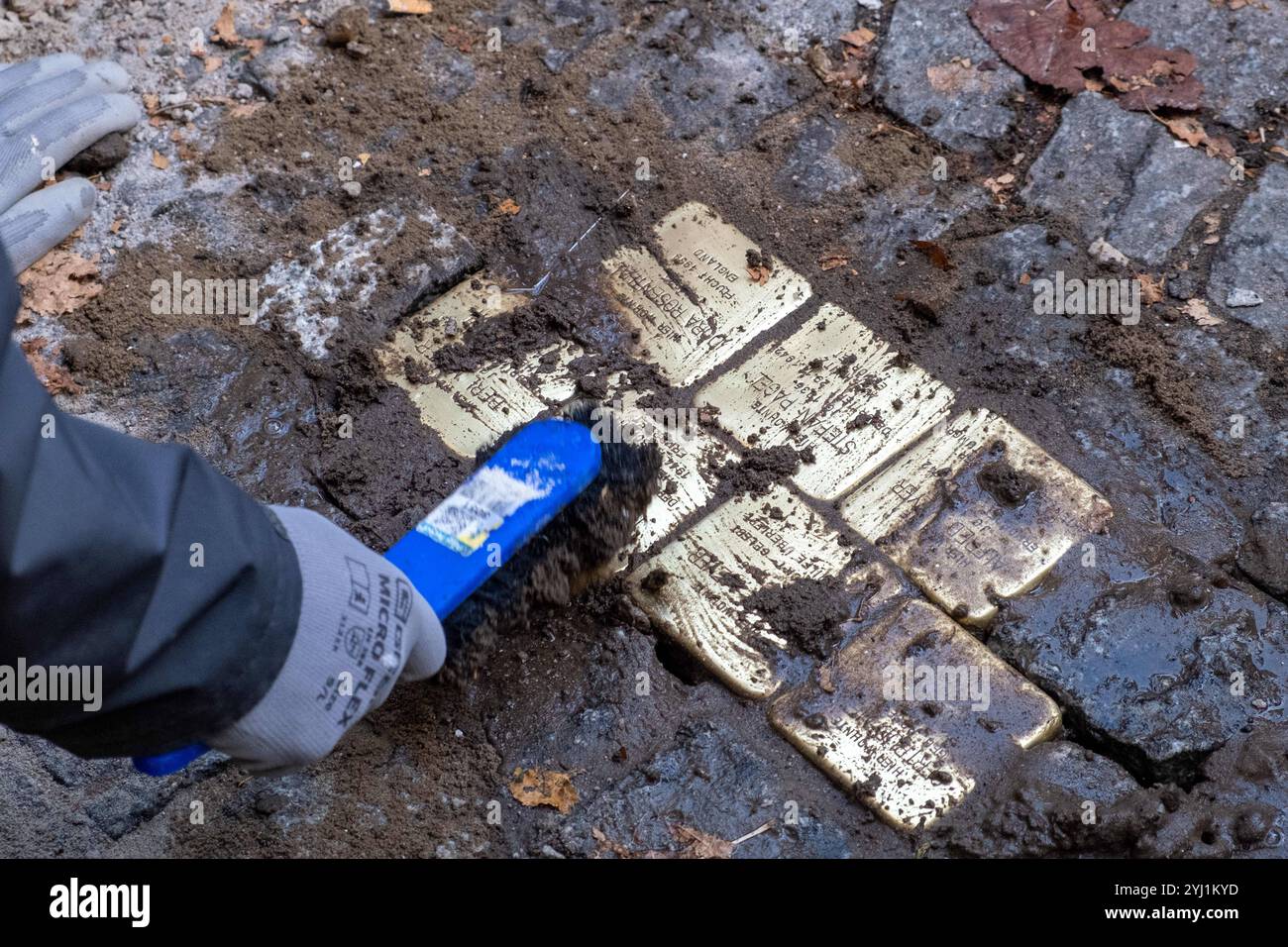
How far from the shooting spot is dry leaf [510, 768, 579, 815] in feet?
7.54

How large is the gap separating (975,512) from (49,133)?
8.14ft

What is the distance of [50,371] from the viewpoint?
2863 mm

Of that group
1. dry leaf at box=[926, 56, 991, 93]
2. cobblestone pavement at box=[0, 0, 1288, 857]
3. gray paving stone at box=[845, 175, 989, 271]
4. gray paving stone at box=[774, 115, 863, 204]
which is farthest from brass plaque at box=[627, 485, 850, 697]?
dry leaf at box=[926, 56, 991, 93]

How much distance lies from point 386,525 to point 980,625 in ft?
4.09

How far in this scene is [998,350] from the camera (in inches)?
111

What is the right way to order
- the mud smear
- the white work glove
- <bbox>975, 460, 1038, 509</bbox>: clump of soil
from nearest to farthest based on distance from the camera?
the white work glove < the mud smear < <bbox>975, 460, 1038, 509</bbox>: clump of soil

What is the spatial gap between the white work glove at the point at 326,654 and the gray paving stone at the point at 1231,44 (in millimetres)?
2507

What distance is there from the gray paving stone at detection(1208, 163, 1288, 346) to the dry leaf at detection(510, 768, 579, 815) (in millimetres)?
1848

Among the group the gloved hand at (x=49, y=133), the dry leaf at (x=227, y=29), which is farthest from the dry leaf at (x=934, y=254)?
the gloved hand at (x=49, y=133)

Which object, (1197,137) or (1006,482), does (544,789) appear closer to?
(1006,482)

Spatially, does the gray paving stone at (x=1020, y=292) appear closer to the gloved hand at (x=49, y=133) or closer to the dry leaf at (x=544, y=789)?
the dry leaf at (x=544, y=789)

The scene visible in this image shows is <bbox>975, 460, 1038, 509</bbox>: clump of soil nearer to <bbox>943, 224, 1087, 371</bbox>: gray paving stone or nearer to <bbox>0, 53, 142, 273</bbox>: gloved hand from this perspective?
<bbox>943, 224, 1087, 371</bbox>: gray paving stone

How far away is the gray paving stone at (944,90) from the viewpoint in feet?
10.5
